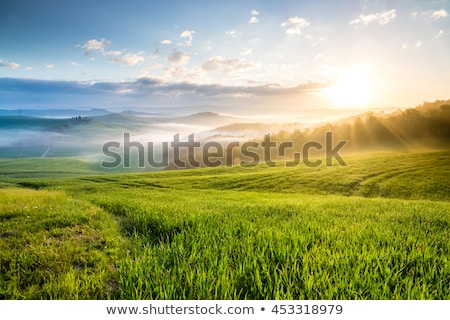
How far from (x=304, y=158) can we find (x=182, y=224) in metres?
34.1

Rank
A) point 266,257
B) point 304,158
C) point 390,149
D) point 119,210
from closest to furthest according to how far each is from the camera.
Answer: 1. point 266,257
2. point 119,210
3. point 390,149
4. point 304,158

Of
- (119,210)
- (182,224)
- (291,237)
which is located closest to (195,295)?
(291,237)

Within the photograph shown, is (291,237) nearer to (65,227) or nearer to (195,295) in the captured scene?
(195,295)

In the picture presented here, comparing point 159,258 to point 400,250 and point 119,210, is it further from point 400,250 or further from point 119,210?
point 119,210

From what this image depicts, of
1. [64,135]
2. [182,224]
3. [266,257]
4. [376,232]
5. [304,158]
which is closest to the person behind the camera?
[266,257]

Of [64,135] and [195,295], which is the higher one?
[64,135]

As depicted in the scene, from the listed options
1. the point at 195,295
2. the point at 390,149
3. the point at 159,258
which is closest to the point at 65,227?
the point at 159,258

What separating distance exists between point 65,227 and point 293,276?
11.9ft

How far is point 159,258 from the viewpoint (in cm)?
304

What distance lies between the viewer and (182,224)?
433 centimetres

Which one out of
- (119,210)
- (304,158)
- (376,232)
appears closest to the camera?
(376,232)
